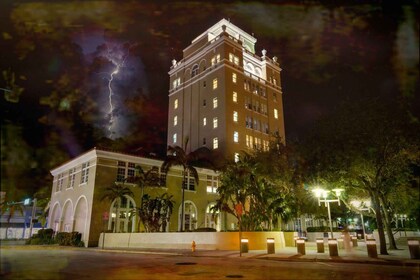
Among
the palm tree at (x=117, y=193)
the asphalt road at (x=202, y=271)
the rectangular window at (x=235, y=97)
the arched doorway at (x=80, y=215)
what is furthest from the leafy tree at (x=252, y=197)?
the rectangular window at (x=235, y=97)

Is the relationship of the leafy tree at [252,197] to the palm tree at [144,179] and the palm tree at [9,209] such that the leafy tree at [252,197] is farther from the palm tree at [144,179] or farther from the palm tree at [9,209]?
the palm tree at [9,209]

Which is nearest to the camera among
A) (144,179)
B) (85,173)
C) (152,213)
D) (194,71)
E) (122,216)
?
(152,213)

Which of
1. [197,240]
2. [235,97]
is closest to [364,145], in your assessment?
[197,240]

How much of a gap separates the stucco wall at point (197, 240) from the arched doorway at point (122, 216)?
11.5 feet

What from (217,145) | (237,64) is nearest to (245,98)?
(237,64)

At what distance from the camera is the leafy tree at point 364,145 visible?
20562 mm

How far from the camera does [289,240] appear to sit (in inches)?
1257

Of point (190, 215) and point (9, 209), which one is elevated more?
point (190, 215)

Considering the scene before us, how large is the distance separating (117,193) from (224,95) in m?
32.2

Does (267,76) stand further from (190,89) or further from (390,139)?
(390,139)

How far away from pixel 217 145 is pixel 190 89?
1627 cm

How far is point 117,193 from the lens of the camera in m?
33.4

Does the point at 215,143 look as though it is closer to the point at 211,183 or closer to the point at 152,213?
the point at 211,183

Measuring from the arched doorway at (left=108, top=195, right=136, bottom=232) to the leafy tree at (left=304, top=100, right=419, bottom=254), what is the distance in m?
21.9
